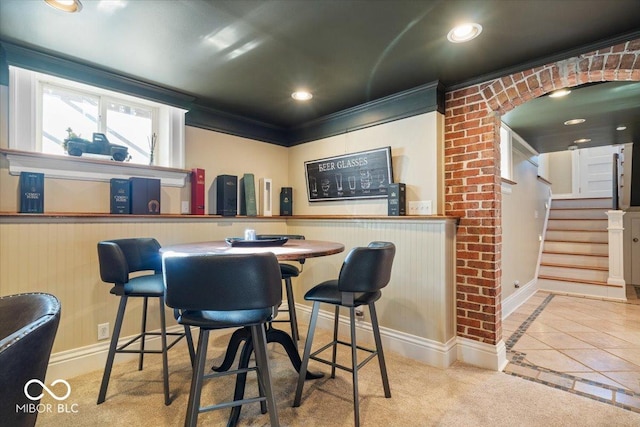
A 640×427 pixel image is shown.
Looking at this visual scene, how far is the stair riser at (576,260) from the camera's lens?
4.82 metres

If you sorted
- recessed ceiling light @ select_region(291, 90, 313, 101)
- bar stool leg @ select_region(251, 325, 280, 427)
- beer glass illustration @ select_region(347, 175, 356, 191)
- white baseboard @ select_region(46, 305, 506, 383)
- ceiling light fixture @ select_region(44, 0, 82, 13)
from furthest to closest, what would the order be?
beer glass illustration @ select_region(347, 175, 356, 191) → recessed ceiling light @ select_region(291, 90, 313, 101) → white baseboard @ select_region(46, 305, 506, 383) → ceiling light fixture @ select_region(44, 0, 82, 13) → bar stool leg @ select_region(251, 325, 280, 427)

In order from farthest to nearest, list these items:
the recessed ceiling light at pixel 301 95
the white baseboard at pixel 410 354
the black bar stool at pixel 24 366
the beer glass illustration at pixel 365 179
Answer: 1. the beer glass illustration at pixel 365 179
2. the recessed ceiling light at pixel 301 95
3. the white baseboard at pixel 410 354
4. the black bar stool at pixel 24 366

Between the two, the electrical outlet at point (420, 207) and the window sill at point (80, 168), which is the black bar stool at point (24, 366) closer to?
the window sill at point (80, 168)

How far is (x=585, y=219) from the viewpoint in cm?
562

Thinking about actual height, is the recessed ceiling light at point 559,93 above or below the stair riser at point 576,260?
above

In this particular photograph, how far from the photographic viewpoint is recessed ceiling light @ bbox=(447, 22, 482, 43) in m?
1.77

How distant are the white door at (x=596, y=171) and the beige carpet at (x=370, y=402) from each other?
6.67 metres

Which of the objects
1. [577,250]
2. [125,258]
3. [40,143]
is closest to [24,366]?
[125,258]

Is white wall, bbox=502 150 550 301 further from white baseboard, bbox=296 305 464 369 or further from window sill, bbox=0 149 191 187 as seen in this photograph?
window sill, bbox=0 149 191 187

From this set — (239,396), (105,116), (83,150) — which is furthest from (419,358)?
(105,116)

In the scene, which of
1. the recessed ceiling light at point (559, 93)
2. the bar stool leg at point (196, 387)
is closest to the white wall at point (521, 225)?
the recessed ceiling light at point (559, 93)

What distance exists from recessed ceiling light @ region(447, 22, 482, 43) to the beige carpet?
226cm

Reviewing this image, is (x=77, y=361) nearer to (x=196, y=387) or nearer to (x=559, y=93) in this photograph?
(x=196, y=387)

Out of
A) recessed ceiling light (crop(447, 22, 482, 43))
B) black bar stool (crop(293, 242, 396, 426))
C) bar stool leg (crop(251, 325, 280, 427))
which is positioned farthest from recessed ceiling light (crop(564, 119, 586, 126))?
bar stool leg (crop(251, 325, 280, 427))
